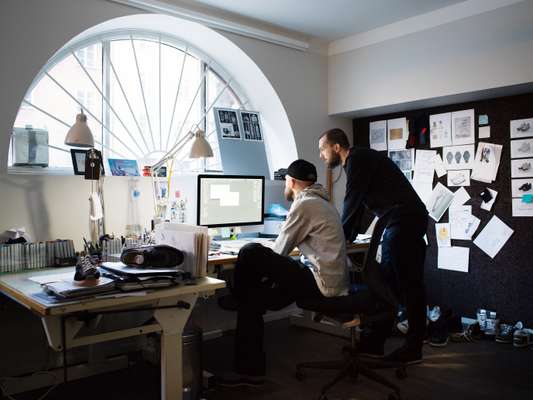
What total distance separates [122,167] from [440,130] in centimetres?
242

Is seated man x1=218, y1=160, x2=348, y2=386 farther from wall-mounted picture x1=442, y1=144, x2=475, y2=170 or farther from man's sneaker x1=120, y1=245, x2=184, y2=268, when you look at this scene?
wall-mounted picture x1=442, y1=144, x2=475, y2=170

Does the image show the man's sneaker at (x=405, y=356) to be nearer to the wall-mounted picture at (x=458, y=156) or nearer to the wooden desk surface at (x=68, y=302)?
the wooden desk surface at (x=68, y=302)

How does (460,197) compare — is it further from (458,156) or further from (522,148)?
(522,148)

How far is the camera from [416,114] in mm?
4086

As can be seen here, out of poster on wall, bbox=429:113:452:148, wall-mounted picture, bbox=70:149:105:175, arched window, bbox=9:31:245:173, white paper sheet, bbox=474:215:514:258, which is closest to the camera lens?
wall-mounted picture, bbox=70:149:105:175

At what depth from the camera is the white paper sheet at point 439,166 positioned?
392 cm

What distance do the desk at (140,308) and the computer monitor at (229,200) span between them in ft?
3.56

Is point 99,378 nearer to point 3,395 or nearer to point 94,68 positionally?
point 3,395

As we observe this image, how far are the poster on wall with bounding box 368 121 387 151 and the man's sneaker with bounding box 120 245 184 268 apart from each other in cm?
262

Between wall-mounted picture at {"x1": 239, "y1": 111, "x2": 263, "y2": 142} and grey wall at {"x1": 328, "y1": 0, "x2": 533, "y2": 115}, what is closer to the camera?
grey wall at {"x1": 328, "y1": 0, "x2": 533, "y2": 115}

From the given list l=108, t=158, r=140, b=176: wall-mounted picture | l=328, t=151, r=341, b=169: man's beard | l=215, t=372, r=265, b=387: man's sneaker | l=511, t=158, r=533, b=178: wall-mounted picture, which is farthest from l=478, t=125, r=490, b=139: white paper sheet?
l=108, t=158, r=140, b=176: wall-mounted picture

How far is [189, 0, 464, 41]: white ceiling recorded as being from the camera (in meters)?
3.46

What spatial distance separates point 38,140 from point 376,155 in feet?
6.45

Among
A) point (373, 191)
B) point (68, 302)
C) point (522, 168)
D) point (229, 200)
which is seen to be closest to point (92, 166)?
point (229, 200)
